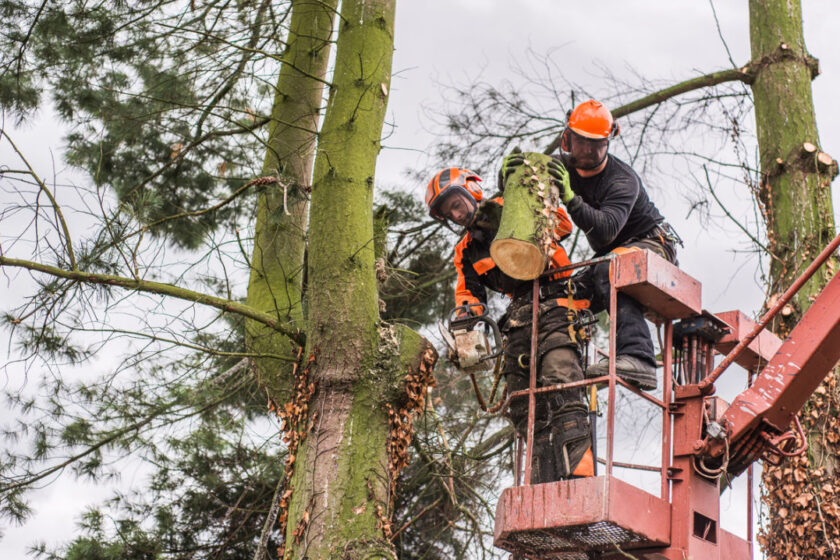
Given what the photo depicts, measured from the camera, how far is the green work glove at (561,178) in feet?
17.2

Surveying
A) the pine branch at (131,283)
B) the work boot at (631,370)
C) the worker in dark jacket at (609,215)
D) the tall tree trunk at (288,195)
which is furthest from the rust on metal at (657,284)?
the tall tree trunk at (288,195)

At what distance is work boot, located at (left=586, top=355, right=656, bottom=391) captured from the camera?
505 cm

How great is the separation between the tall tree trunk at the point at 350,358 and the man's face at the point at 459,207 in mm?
419

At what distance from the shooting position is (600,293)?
5.40 metres

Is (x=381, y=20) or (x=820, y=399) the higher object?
(x=381, y=20)

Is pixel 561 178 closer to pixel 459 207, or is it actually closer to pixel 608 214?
pixel 608 214

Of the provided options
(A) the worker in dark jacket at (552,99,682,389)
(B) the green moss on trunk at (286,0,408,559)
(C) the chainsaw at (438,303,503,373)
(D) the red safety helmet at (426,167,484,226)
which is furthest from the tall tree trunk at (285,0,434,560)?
(A) the worker in dark jacket at (552,99,682,389)

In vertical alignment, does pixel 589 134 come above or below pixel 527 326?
above

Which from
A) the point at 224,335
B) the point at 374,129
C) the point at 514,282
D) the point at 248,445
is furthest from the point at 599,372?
the point at 248,445

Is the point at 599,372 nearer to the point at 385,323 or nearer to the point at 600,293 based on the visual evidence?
the point at 600,293

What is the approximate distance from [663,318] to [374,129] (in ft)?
6.30

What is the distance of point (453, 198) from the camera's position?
5.77 metres

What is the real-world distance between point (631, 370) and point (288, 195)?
8.21ft

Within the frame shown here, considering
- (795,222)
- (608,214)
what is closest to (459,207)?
(608,214)
